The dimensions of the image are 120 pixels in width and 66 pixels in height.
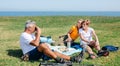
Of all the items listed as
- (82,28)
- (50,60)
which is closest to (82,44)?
(82,28)

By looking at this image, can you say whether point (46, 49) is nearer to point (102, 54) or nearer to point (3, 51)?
point (102, 54)

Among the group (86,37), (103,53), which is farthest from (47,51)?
(86,37)

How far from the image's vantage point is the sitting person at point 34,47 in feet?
35.5

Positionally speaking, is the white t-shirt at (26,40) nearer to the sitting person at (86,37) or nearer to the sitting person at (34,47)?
the sitting person at (34,47)

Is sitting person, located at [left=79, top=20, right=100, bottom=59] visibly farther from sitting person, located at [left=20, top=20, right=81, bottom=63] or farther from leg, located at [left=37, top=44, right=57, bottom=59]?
leg, located at [left=37, top=44, right=57, bottom=59]

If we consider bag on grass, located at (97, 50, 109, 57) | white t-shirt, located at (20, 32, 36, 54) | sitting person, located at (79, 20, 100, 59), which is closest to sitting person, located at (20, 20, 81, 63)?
white t-shirt, located at (20, 32, 36, 54)

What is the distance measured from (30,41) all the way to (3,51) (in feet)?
10.7

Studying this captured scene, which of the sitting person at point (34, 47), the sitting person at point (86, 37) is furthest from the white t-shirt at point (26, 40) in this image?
the sitting person at point (86, 37)

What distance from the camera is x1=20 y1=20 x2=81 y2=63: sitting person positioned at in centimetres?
1082

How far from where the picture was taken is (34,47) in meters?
11.5

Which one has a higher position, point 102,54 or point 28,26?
point 28,26

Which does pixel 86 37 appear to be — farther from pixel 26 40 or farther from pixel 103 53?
pixel 26 40

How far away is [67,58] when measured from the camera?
36.4ft

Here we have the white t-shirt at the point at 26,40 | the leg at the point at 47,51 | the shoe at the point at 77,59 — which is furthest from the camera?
the white t-shirt at the point at 26,40
